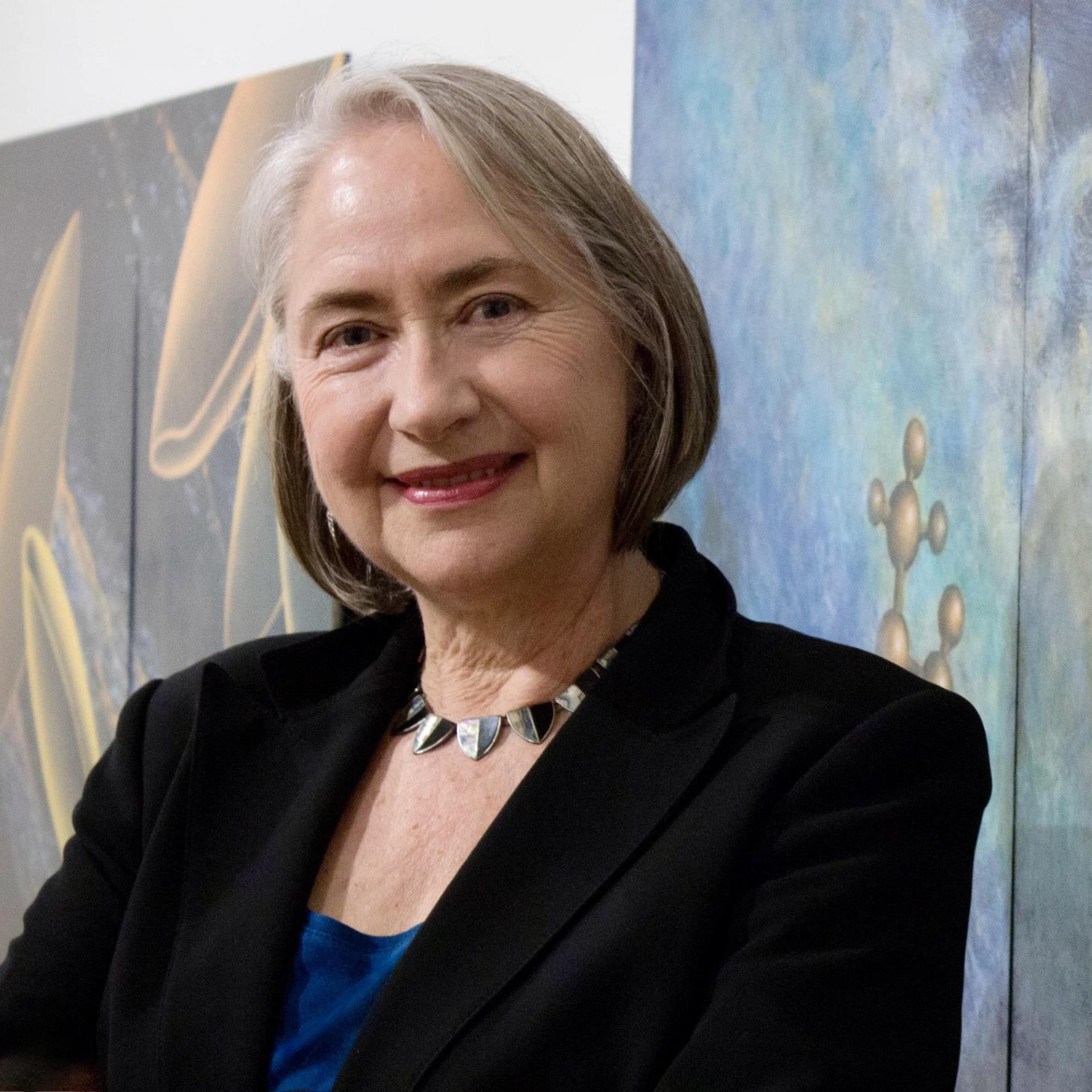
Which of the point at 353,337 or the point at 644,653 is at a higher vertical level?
the point at 353,337

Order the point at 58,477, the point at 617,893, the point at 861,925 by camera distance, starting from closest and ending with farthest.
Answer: the point at 861,925
the point at 617,893
the point at 58,477

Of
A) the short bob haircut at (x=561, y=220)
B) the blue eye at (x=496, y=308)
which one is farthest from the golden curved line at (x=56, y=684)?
the blue eye at (x=496, y=308)

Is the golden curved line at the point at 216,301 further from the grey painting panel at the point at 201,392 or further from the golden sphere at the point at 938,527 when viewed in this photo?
the golden sphere at the point at 938,527

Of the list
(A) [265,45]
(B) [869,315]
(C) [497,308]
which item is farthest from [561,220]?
(A) [265,45]

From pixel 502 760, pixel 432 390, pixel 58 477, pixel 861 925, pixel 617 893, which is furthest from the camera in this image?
pixel 58 477

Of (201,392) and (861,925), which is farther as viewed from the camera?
(201,392)

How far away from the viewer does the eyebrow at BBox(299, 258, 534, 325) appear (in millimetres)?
1390

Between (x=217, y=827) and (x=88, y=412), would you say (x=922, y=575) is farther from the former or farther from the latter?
(x=88, y=412)

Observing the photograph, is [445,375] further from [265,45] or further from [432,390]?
[265,45]

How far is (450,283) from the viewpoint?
1.39 metres

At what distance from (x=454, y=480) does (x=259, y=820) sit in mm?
453

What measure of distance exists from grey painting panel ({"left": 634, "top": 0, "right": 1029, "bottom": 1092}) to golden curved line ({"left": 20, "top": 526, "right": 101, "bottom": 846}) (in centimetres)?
136

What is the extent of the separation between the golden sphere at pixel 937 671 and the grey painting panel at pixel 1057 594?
0.11 m

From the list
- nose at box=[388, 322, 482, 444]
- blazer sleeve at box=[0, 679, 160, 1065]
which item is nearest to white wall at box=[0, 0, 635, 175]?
nose at box=[388, 322, 482, 444]
